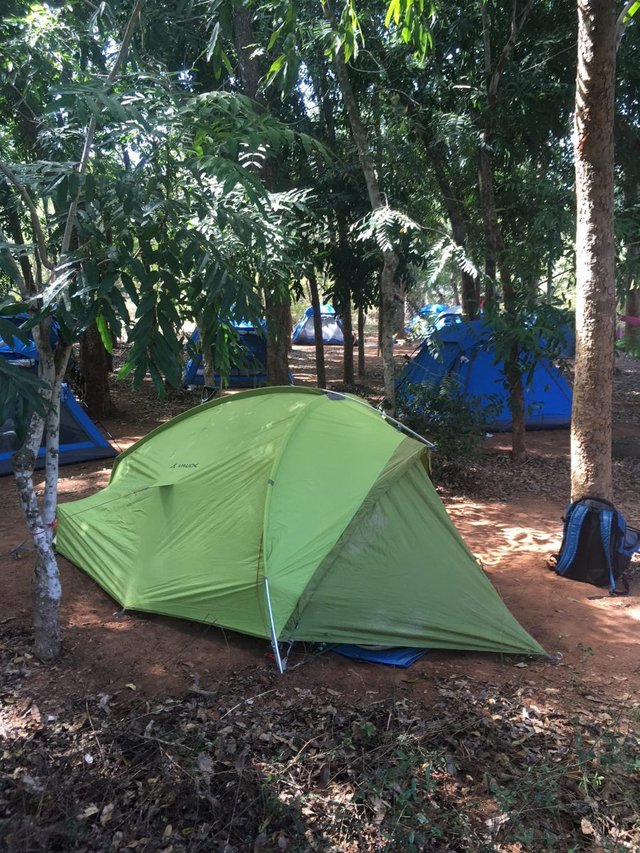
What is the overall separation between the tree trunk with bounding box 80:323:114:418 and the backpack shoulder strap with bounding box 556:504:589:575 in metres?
7.34

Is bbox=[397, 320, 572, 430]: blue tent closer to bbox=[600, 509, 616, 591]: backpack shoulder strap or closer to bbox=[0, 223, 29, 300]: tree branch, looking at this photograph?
bbox=[600, 509, 616, 591]: backpack shoulder strap

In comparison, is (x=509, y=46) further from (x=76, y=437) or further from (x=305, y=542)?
(x=76, y=437)

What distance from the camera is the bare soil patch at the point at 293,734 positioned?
257 centimetres

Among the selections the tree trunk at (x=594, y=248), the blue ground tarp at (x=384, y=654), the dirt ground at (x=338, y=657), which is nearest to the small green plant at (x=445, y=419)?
the dirt ground at (x=338, y=657)

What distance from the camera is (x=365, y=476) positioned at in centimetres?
421

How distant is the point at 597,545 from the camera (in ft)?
16.6

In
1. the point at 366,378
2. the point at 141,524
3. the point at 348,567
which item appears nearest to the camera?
the point at 348,567

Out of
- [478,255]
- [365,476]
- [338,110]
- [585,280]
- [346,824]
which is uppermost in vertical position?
[338,110]

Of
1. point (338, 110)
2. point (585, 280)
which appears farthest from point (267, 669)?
point (338, 110)

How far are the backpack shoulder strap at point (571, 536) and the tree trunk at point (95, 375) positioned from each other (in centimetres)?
734

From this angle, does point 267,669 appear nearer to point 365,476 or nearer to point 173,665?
point 173,665

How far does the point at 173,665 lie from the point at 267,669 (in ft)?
1.78

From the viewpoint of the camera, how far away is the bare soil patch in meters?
2.57

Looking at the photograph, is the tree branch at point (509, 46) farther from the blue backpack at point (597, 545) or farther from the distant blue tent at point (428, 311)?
the blue backpack at point (597, 545)
